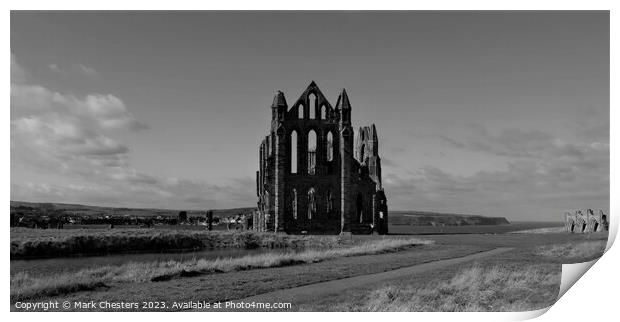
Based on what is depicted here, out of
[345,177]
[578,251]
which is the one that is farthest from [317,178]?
[578,251]

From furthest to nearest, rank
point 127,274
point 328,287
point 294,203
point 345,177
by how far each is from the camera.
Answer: point 294,203
point 345,177
point 127,274
point 328,287

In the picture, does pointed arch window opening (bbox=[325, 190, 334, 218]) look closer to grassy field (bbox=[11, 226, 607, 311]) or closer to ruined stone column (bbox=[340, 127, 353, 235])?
ruined stone column (bbox=[340, 127, 353, 235])

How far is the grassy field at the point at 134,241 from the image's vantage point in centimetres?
3262

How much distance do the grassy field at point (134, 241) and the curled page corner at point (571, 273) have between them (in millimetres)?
18668

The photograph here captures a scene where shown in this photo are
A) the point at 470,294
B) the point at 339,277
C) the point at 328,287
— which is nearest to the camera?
the point at 470,294

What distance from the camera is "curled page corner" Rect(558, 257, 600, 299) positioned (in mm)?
17008

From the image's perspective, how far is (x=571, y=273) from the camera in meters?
18.3

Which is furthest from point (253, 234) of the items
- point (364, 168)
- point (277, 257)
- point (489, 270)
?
point (489, 270)

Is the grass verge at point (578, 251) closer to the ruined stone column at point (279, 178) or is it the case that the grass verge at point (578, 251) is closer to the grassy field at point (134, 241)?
the grassy field at point (134, 241)

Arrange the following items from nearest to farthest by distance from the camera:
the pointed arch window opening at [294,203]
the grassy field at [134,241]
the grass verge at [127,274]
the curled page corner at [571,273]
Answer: the grass verge at [127,274]
the curled page corner at [571,273]
the grassy field at [134,241]
the pointed arch window opening at [294,203]

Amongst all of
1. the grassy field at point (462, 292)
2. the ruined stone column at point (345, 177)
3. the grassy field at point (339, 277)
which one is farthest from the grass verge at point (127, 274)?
the ruined stone column at point (345, 177)

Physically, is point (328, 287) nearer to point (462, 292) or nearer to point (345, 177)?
point (462, 292)

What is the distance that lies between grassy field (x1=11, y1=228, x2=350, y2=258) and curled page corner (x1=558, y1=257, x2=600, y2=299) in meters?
18.7

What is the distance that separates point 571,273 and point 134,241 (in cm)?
2938
